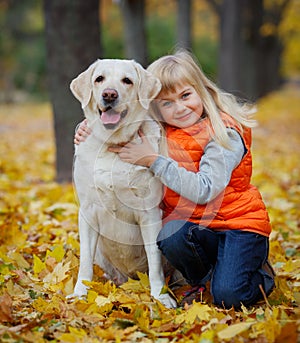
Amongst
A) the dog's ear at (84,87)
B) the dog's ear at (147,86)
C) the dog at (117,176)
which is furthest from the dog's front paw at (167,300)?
the dog's ear at (84,87)

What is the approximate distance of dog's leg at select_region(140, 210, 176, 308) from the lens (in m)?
3.10

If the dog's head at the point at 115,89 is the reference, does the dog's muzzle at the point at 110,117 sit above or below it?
below

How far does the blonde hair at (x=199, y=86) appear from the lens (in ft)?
10.5

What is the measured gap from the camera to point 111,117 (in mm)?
3057

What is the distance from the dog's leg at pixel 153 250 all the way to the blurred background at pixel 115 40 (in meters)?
1.36

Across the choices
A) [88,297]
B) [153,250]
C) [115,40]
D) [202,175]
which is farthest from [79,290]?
[115,40]

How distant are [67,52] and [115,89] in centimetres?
324

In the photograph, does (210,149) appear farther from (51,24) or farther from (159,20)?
(159,20)

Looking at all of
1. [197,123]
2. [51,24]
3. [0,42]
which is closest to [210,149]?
[197,123]

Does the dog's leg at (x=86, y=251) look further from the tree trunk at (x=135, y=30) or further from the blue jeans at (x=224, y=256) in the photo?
the tree trunk at (x=135, y=30)

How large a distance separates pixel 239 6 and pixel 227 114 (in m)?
11.7

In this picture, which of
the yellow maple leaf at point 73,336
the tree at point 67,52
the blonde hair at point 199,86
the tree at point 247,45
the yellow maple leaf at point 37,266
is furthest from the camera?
the tree at point 247,45

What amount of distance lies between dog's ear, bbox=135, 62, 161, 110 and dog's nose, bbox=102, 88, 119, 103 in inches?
8.0

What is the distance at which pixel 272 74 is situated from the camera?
29.1m
